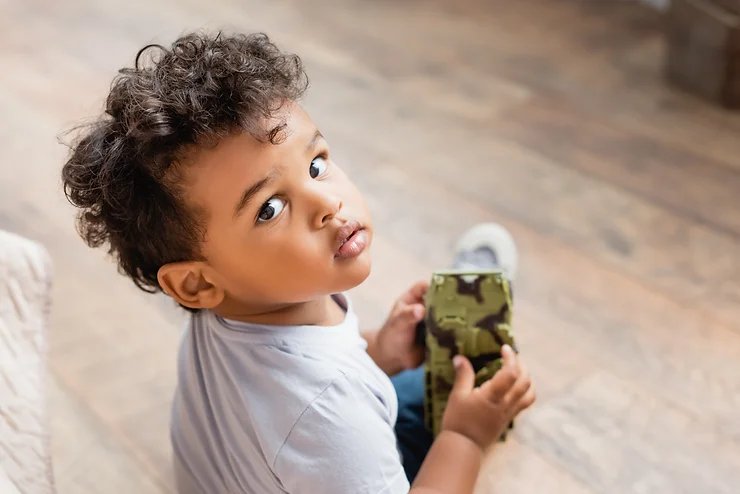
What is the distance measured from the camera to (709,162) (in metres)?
1.53

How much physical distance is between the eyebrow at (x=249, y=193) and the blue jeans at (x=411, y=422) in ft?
1.35

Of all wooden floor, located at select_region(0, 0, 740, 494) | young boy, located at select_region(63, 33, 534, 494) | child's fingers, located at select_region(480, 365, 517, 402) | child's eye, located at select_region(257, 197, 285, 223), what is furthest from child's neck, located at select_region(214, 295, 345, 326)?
wooden floor, located at select_region(0, 0, 740, 494)

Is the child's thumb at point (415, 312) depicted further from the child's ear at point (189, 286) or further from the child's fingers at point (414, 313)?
the child's ear at point (189, 286)

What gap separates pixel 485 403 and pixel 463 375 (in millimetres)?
42

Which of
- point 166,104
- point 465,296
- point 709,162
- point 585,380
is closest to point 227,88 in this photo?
point 166,104

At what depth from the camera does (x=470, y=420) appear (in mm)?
961

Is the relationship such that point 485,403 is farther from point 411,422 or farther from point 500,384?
point 411,422

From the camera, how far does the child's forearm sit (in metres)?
0.91

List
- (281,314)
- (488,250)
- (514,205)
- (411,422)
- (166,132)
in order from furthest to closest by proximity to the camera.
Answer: (514,205), (488,250), (411,422), (281,314), (166,132)

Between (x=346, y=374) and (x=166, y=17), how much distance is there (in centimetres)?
165

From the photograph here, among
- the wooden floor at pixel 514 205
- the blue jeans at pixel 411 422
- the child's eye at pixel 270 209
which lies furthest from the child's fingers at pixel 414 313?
the child's eye at pixel 270 209

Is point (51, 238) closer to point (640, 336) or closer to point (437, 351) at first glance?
point (437, 351)

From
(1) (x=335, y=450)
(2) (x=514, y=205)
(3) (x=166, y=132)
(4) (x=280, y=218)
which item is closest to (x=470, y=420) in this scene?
(1) (x=335, y=450)

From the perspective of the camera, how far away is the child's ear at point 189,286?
0.80 meters
